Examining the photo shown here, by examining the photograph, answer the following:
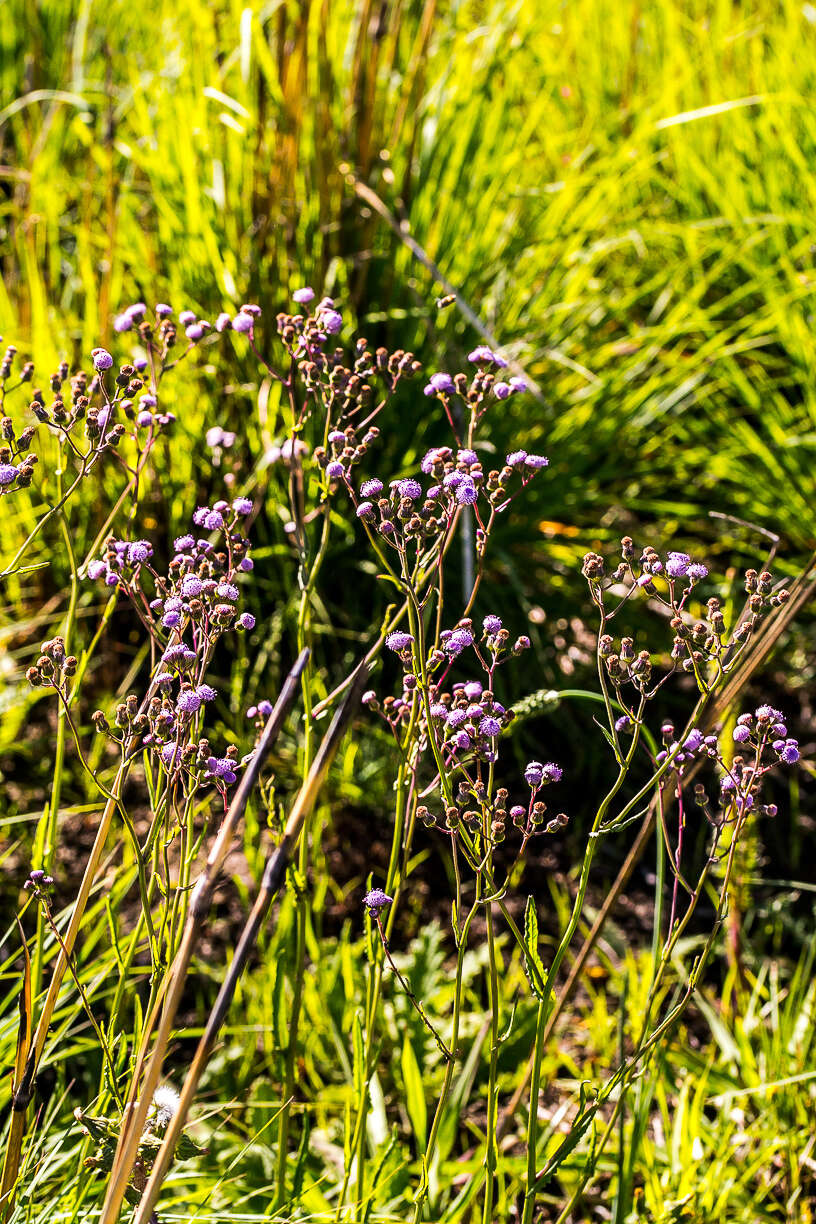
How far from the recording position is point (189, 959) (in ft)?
2.91

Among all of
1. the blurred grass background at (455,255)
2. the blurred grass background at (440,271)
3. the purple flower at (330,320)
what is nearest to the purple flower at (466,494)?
the purple flower at (330,320)

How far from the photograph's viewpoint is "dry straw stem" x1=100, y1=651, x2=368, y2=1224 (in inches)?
34.3

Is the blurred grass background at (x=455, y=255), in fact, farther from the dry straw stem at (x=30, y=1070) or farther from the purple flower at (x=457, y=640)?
the purple flower at (x=457, y=640)

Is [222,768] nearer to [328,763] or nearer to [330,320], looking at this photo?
[328,763]

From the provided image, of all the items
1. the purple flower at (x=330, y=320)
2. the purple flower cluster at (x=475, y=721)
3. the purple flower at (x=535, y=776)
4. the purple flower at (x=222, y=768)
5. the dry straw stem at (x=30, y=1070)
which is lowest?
the dry straw stem at (x=30, y=1070)

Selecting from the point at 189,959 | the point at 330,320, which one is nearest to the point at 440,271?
the point at 330,320

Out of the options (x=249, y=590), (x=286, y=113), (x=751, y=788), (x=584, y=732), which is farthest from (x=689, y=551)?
(x=751, y=788)

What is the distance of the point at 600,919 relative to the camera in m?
1.41

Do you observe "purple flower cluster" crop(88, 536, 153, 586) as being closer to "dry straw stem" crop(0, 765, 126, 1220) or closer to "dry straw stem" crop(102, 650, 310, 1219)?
"dry straw stem" crop(0, 765, 126, 1220)

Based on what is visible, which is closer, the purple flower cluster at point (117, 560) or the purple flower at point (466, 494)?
the purple flower at point (466, 494)

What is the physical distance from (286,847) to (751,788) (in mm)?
583

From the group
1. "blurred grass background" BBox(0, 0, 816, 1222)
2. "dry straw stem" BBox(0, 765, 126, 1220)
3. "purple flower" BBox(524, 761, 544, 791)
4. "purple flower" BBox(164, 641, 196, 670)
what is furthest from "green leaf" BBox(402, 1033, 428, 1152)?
"purple flower" BBox(164, 641, 196, 670)

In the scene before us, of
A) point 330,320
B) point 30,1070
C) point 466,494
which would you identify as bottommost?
point 30,1070

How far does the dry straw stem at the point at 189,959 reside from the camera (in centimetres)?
87
